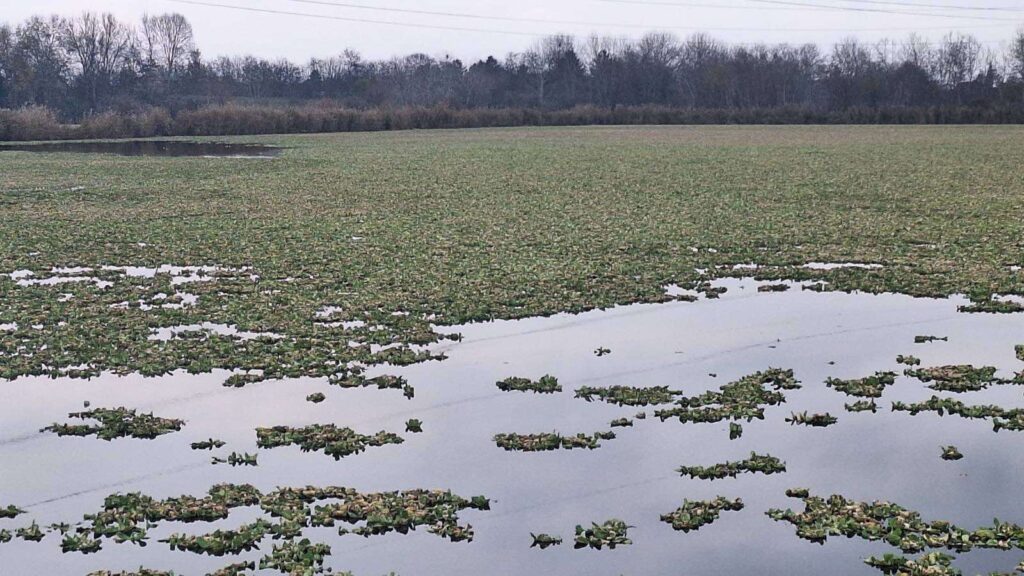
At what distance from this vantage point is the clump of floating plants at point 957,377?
8.88m

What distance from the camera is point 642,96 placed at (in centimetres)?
12294

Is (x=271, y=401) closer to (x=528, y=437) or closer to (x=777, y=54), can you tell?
(x=528, y=437)

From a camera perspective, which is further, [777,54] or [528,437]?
[777,54]

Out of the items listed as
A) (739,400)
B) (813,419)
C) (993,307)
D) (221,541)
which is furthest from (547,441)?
(993,307)

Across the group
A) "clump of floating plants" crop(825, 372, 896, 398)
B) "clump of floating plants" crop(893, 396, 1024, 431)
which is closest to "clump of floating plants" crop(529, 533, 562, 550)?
"clump of floating plants" crop(893, 396, 1024, 431)

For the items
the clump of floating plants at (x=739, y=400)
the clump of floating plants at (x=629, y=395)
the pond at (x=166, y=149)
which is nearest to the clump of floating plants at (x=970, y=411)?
the clump of floating plants at (x=739, y=400)

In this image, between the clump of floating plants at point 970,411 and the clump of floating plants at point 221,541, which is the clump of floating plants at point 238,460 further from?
the clump of floating plants at point 970,411

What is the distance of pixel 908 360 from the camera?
970 cm

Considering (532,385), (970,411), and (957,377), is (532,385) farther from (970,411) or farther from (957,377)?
(957,377)

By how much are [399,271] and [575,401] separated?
19.9 ft

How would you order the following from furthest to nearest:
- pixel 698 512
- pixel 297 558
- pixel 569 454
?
pixel 569 454 < pixel 698 512 < pixel 297 558

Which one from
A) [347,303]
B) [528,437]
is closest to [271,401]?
[528,437]

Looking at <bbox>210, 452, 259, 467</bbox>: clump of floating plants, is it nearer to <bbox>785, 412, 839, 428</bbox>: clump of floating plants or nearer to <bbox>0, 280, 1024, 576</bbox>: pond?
<bbox>0, 280, 1024, 576</bbox>: pond

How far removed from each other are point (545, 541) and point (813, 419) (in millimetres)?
2827
